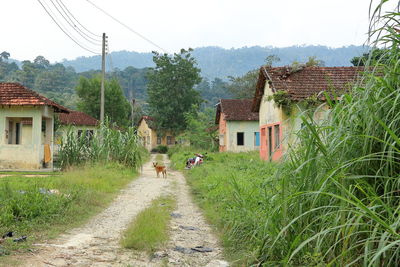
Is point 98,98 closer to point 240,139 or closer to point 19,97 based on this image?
point 240,139

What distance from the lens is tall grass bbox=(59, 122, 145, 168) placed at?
15.5 meters

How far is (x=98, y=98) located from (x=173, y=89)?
9.67 metres

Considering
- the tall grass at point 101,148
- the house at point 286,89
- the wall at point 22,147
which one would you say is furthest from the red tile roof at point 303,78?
the wall at point 22,147

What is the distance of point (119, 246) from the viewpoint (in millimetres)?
5352

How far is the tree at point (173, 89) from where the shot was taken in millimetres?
47406

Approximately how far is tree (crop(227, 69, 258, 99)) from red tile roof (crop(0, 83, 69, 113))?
3318 centimetres

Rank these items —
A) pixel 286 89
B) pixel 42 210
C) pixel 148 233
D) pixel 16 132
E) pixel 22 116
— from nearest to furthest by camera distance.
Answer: pixel 148 233 < pixel 42 210 < pixel 286 89 < pixel 22 116 < pixel 16 132

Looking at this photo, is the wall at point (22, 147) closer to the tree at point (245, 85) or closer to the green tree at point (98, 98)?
the green tree at point (98, 98)

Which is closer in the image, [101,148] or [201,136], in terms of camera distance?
[101,148]

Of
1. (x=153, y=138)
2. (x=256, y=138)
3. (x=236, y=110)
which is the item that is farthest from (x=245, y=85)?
(x=256, y=138)

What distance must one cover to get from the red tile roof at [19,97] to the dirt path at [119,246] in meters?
11.2

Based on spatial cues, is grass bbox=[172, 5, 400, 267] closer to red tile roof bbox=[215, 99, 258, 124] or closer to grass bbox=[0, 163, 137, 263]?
grass bbox=[0, 163, 137, 263]

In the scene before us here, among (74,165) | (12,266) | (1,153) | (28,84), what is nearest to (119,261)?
(12,266)

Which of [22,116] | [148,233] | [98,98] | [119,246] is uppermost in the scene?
[98,98]
